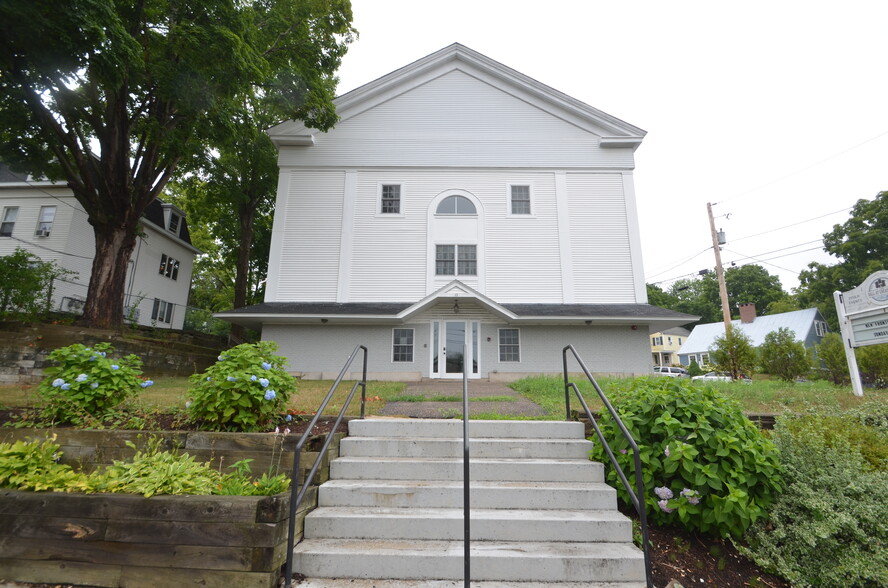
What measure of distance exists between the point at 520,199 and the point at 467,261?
11.0ft

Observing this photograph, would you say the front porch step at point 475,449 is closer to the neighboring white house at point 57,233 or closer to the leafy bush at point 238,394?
the leafy bush at point 238,394

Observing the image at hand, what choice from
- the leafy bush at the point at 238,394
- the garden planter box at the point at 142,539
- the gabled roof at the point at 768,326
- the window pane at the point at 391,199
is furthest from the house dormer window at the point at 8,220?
the gabled roof at the point at 768,326

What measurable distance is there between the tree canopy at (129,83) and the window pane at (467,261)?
277 inches

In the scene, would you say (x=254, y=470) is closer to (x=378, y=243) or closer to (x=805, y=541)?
(x=805, y=541)

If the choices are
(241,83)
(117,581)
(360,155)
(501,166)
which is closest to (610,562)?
(117,581)

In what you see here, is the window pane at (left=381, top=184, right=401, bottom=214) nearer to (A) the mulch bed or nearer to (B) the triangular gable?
(B) the triangular gable

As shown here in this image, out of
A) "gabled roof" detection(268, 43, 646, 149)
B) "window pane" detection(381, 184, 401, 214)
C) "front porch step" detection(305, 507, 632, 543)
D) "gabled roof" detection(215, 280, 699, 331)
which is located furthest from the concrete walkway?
"gabled roof" detection(268, 43, 646, 149)

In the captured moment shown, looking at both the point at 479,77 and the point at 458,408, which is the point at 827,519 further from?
the point at 479,77

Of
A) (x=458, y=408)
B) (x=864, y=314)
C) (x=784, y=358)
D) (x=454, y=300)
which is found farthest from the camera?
(x=454, y=300)

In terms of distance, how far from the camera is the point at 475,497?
3.76 meters

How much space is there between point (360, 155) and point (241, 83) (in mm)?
5586

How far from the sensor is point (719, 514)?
3.29 metres

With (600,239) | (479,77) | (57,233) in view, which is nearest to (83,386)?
(600,239)

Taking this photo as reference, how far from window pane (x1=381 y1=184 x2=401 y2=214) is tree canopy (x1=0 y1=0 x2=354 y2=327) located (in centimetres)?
345
